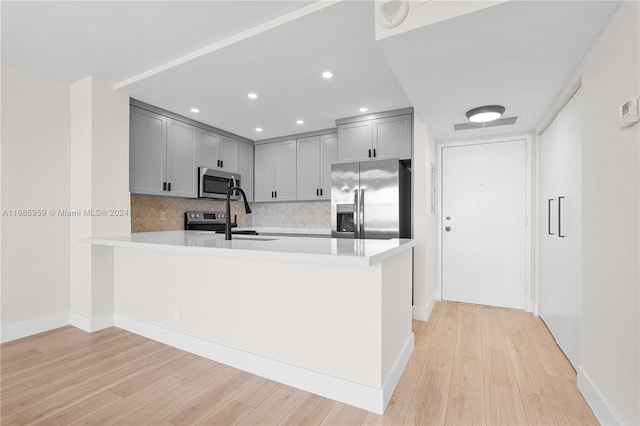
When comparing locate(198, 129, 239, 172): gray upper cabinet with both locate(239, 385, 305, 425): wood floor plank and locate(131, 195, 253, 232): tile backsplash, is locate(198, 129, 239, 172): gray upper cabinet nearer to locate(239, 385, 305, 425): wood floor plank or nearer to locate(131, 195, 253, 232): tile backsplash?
locate(131, 195, 253, 232): tile backsplash

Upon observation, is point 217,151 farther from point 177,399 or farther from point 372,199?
point 177,399

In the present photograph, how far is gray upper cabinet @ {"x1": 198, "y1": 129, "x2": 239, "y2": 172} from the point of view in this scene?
4219mm

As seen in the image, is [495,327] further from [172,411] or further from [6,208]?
[6,208]

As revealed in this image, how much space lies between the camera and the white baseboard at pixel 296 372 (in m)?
1.75

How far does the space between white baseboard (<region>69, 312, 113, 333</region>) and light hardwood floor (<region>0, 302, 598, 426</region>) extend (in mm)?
165

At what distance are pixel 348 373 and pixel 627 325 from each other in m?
1.34

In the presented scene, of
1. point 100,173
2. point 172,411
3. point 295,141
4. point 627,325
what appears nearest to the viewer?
point 627,325

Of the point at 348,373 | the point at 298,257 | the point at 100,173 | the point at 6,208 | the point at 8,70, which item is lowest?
the point at 348,373

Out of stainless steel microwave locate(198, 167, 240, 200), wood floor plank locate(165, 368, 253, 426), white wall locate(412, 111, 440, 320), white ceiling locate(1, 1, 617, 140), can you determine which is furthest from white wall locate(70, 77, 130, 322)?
white wall locate(412, 111, 440, 320)

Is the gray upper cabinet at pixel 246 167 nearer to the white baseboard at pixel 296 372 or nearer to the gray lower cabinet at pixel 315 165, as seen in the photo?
the gray lower cabinet at pixel 315 165

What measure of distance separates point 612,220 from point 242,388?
222cm

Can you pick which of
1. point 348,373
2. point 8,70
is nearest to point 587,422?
point 348,373

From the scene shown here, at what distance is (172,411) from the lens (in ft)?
5.72

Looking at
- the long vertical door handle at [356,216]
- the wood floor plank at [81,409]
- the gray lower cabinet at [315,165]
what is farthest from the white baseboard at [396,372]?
the gray lower cabinet at [315,165]
